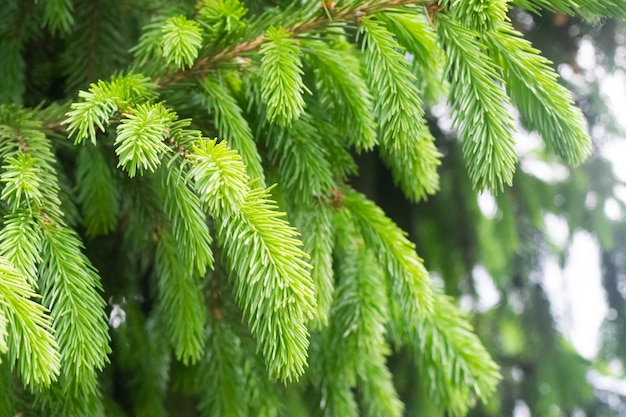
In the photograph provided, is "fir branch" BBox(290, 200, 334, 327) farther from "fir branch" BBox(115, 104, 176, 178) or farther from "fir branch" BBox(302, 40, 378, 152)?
"fir branch" BBox(115, 104, 176, 178)

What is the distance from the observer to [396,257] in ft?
2.72

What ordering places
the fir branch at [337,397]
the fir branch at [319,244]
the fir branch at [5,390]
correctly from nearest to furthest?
the fir branch at [5,390] → the fir branch at [319,244] → the fir branch at [337,397]

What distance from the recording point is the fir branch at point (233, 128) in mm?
727

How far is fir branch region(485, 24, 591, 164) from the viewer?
692 millimetres

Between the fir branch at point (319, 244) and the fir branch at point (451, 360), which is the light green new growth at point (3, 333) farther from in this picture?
the fir branch at point (451, 360)

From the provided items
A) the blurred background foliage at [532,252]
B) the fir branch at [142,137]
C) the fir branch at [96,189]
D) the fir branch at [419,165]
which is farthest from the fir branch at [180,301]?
the blurred background foliage at [532,252]

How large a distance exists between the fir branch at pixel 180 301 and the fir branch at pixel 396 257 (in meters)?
0.24

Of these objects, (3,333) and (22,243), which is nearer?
(3,333)

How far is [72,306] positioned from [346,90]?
400 millimetres

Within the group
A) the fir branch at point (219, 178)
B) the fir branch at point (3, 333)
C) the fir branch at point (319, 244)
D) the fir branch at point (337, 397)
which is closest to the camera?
the fir branch at point (3, 333)

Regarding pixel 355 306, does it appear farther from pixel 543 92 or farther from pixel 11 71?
pixel 11 71

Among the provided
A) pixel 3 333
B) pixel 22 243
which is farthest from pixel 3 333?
pixel 22 243

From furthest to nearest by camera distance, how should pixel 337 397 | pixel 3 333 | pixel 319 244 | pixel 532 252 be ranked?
pixel 532 252 → pixel 337 397 → pixel 319 244 → pixel 3 333

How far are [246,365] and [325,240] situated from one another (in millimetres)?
245
